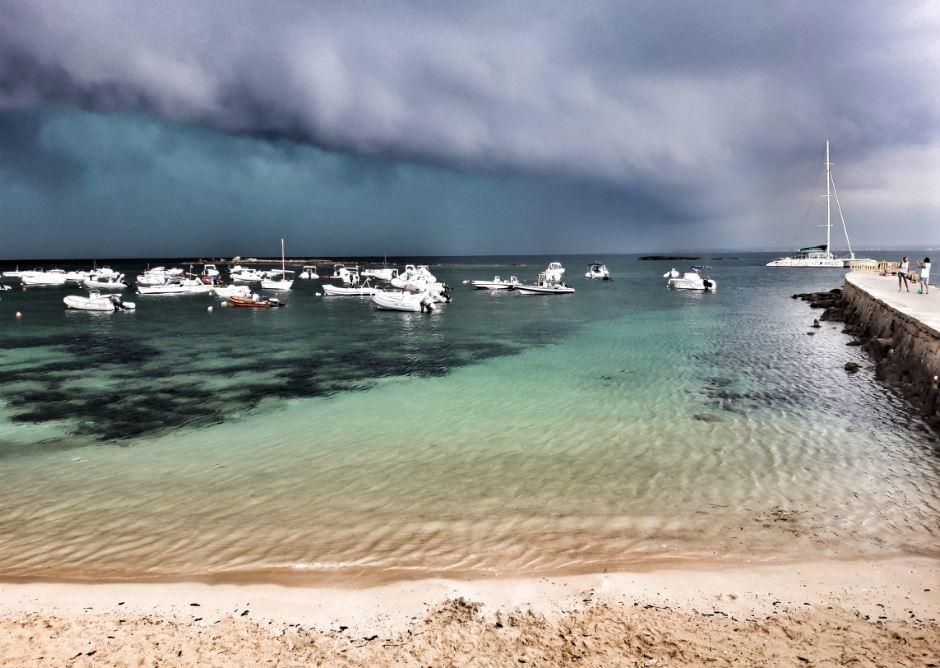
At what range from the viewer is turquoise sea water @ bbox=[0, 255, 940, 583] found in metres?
7.82

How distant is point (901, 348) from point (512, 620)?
21.9 m

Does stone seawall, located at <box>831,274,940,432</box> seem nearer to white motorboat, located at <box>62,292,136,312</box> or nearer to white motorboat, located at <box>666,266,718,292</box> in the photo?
white motorboat, located at <box>666,266,718,292</box>

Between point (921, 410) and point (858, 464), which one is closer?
point (858, 464)

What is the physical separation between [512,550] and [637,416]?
802cm

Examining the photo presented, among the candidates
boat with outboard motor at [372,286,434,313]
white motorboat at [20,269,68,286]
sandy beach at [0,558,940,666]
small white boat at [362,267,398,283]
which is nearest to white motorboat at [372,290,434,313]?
boat with outboard motor at [372,286,434,313]

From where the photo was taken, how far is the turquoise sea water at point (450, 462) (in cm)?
782

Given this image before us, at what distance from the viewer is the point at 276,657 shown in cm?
537

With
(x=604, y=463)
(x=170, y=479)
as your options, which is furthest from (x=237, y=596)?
(x=604, y=463)

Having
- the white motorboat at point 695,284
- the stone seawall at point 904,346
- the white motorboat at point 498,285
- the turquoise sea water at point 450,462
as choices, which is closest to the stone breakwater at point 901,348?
the stone seawall at point 904,346

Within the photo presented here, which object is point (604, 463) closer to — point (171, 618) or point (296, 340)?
point (171, 618)

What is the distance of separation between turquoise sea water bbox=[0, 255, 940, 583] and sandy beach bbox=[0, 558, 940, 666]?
58 centimetres

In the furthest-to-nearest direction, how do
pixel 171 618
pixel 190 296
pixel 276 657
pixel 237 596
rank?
pixel 190 296, pixel 237 596, pixel 171 618, pixel 276 657

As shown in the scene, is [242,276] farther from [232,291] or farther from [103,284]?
[232,291]

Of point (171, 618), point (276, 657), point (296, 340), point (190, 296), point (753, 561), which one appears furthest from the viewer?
point (190, 296)
